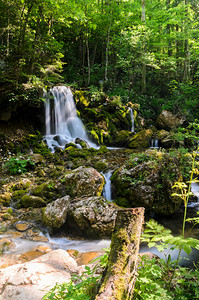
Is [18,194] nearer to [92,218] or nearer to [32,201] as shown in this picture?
[32,201]

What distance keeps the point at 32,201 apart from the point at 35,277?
3173 mm

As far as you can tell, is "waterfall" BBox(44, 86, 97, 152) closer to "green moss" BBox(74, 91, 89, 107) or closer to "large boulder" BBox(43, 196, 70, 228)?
"green moss" BBox(74, 91, 89, 107)

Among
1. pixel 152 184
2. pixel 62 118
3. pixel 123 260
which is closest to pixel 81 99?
pixel 62 118

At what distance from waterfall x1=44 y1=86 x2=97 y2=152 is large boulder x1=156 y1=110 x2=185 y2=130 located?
5.70m

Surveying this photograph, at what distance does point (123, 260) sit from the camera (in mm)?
1481

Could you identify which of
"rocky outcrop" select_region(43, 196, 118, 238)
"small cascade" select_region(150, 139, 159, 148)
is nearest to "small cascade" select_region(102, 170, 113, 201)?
"rocky outcrop" select_region(43, 196, 118, 238)

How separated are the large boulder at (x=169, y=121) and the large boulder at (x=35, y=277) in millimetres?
12239

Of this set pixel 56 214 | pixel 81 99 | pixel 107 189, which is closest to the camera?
pixel 56 214

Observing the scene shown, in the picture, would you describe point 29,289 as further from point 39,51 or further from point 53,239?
point 39,51

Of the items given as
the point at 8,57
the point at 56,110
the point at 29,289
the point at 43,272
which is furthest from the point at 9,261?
the point at 56,110

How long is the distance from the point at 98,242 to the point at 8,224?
2.21 meters

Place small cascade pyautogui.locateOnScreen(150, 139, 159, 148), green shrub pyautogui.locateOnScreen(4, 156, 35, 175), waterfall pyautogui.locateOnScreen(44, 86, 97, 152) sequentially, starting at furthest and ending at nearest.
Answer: small cascade pyautogui.locateOnScreen(150, 139, 159, 148), waterfall pyautogui.locateOnScreen(44, 86, 97, 152), green shrub pyautogui.locateOnScreen(4, 156, 35, 175)

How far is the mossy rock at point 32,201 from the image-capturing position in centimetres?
529

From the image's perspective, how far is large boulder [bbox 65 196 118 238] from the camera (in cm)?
432
